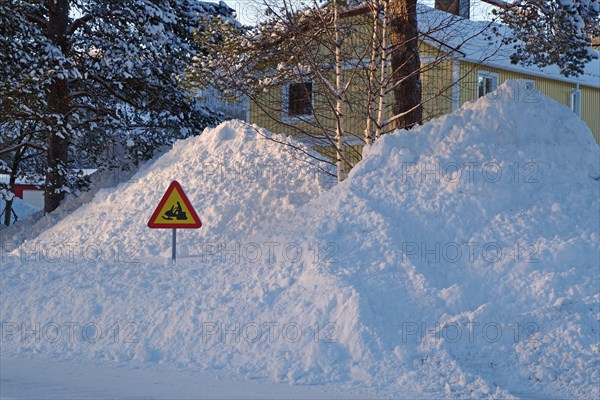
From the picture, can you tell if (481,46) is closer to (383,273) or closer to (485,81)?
(485,81)

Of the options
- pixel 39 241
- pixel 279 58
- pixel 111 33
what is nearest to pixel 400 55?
pixel 279 58

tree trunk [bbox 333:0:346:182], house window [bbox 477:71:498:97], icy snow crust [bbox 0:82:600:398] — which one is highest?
house window [bbox 477:71:498:97]

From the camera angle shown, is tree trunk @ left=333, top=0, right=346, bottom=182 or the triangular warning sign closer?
the triangular warning sign

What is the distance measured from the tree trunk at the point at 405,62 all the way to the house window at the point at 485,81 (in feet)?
26.0

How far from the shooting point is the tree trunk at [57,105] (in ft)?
56.9

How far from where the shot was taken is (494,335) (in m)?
7.49

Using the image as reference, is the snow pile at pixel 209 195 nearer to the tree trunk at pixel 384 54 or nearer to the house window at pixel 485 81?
the tree trunk at pixel 384 54

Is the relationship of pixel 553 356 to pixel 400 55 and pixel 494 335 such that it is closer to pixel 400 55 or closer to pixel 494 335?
pixel 494 335

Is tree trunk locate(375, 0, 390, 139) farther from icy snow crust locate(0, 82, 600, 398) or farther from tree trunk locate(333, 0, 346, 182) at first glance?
icy snow crust locate(0, 82, 600, 398)

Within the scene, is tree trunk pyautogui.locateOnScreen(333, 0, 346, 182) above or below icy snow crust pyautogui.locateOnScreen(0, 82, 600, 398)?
above

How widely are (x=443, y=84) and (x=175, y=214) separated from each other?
401 inches

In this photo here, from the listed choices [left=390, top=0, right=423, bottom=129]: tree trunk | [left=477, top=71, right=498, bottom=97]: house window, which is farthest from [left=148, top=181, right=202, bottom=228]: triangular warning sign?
[left=477, top=71, right=498, bottom=97]: house window

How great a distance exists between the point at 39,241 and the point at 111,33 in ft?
20.7

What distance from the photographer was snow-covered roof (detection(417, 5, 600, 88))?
1374 cm
